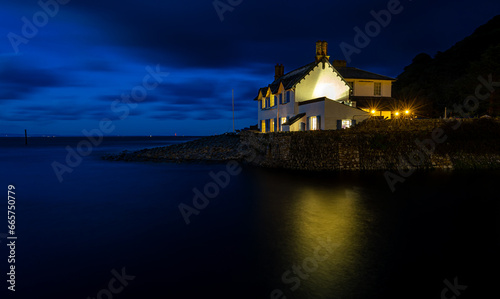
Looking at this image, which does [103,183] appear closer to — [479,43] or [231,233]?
[231,233]

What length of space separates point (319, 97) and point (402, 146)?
10705 millimetres

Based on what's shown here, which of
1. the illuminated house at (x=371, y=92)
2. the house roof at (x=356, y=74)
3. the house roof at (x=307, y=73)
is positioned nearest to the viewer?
the house roof at (x=307, y=73)

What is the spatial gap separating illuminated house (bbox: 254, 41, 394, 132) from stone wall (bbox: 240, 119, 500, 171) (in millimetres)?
3030

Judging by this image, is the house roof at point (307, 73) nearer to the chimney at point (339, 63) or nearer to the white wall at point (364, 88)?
the white wall at point (364, 88)

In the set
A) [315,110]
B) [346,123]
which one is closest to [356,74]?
[315,110]

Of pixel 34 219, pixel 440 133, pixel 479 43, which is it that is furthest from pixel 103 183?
pixel 479 43

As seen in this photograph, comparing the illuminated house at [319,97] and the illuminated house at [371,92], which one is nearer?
the illuminated house at [319,97]

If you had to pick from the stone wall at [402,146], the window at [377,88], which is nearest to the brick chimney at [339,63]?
the window at [377,88]

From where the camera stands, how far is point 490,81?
1549 inches

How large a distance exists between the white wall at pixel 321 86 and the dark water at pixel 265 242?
53.0ft

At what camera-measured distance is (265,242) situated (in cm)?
1136

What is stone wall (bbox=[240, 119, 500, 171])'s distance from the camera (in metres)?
28.0

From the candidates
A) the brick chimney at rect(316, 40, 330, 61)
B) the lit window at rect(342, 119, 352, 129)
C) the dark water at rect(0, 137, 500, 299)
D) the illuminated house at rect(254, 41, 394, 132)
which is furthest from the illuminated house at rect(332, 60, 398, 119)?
the dark water at rect(0, 137, 500, 299)

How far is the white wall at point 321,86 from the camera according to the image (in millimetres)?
36013
